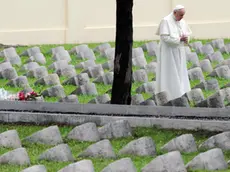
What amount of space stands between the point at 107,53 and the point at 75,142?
10383 mm

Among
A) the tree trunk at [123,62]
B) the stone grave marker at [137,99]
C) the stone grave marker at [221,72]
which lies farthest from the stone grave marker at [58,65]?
the tree trunk at [123,62]

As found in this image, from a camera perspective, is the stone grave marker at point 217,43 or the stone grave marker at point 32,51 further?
the stone grave marker at point 32,51

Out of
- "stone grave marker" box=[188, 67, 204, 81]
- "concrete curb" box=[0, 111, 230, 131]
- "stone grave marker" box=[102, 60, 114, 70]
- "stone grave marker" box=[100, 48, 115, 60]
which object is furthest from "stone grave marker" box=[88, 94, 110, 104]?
"stone grave marker" box=[100, 48, 115, 60]

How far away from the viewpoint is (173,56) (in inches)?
949

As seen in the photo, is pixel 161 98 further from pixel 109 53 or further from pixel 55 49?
pixel 55 49

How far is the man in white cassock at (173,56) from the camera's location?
77.7 feet

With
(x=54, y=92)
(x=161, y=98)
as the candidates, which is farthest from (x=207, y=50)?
(x=161, y=98)

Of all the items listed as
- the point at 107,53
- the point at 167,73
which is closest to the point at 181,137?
the point at 167,73

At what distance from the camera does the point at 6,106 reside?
21250 mm

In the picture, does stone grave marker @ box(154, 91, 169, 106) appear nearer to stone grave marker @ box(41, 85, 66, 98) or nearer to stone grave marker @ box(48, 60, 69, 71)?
stone grave marker @ box(41, 85, 66, 98)

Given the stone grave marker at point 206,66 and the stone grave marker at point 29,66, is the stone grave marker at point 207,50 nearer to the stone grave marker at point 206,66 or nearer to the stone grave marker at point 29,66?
the stone grave marker at point 206,66

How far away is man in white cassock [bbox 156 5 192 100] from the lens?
77.7ft

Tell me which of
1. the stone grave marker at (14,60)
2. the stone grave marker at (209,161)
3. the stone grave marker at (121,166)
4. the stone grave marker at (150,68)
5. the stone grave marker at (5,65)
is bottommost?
the stone grave marker at (14,60)

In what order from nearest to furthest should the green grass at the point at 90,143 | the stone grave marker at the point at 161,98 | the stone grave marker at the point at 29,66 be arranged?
the green grass at the point at 90,143 < the stone grave marker at the point at 161,98 < the stone grave marker at the point at 29,66
